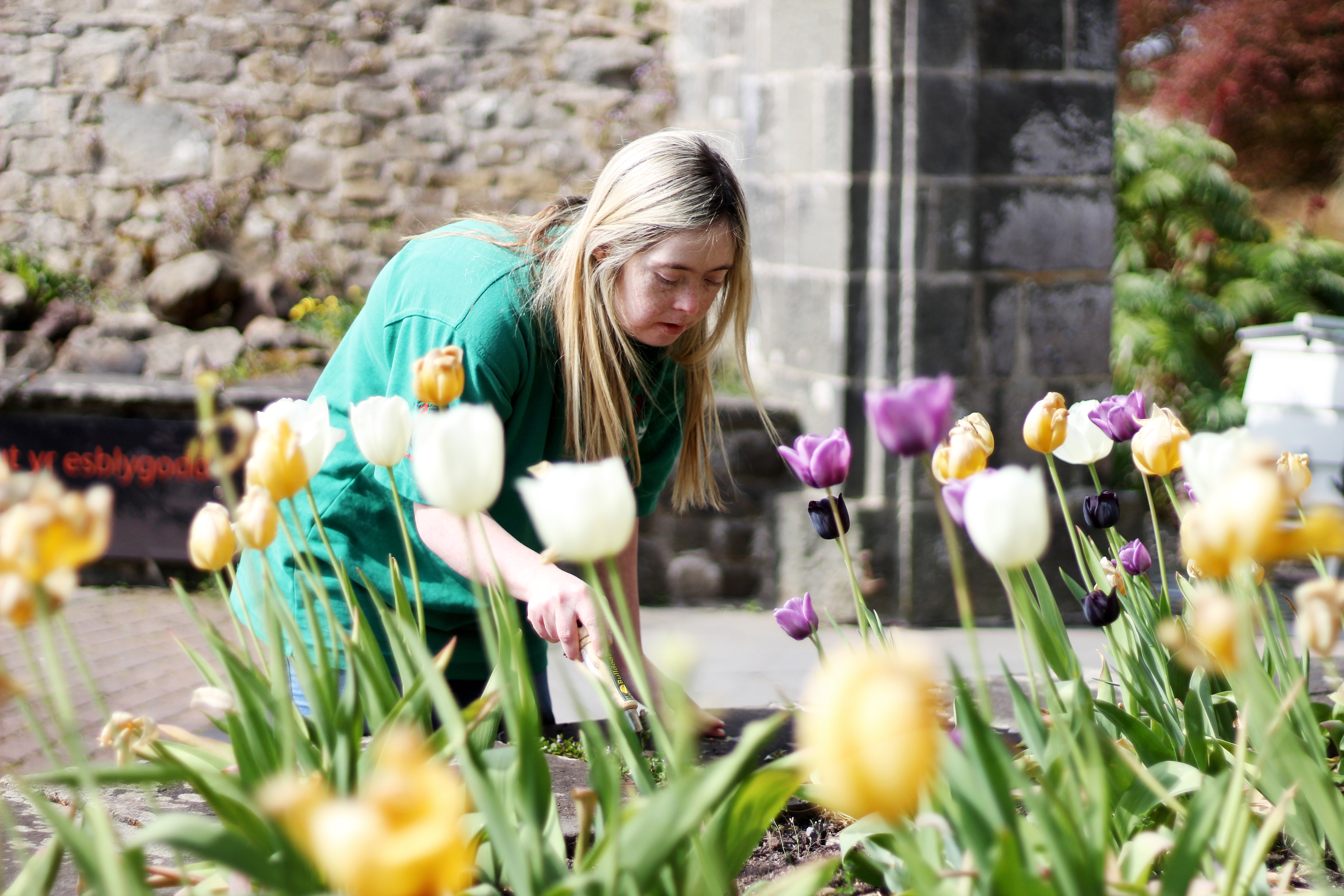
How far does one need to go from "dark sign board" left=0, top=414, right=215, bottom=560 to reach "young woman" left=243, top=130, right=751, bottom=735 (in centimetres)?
329

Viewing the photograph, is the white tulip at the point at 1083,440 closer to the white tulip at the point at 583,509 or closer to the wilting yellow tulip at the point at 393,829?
the white tulip at the point at 583,509

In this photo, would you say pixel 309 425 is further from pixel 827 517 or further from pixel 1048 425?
pixel 1048 425

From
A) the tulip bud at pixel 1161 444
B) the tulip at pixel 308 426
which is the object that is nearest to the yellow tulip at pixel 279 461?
the tulip at pixel 308 426

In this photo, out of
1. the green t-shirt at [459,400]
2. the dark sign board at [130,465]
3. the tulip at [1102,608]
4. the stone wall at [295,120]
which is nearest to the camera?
the tulip at [1102,608]

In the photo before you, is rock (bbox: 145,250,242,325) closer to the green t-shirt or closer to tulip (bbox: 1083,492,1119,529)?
the green t-shirt

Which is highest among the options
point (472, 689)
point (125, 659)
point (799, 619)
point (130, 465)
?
point (799, 619)

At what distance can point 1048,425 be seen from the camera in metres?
1.19

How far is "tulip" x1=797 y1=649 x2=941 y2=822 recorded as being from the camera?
0.47 meters

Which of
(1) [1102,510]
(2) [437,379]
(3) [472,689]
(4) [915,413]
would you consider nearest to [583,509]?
(4) [915,413]

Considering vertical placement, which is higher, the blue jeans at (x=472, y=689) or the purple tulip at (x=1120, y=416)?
the purple tulip at (x=1120, y=416)

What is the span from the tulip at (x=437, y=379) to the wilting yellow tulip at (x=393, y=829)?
22.3 inches

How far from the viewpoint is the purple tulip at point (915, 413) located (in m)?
0.78

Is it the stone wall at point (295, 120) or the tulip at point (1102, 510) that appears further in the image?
the stone wall at point (295, 120)

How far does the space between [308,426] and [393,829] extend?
59 cm
